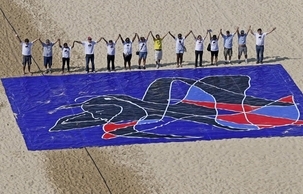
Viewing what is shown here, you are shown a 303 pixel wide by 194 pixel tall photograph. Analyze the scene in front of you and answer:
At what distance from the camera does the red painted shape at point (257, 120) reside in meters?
35.0

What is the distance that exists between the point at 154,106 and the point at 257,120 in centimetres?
333

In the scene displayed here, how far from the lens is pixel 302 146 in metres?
33.6

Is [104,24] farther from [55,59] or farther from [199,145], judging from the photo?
[199,145]

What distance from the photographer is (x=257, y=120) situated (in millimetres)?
35188

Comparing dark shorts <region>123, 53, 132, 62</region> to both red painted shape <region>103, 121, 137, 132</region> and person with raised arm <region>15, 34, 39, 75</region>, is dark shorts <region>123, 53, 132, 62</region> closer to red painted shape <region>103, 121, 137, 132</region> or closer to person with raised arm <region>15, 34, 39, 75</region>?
person with raised arm <region>15, 34, 39, 75</region>

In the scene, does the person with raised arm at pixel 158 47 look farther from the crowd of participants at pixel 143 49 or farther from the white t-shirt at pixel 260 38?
the white t-shirt at pixel 260 38

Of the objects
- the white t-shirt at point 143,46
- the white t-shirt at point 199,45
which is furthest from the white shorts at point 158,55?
the white t-shirt at point 199,45

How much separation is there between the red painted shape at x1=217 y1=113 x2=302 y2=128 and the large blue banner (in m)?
0.03

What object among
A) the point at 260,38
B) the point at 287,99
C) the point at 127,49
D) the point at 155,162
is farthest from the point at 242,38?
the point at 155,162

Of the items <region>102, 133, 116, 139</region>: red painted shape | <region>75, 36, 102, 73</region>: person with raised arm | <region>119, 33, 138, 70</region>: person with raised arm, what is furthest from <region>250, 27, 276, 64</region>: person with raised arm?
<region>102, 133, 116, 139</region>: red painted shape

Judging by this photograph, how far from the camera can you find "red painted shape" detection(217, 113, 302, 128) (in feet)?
115

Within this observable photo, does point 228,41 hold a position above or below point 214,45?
above

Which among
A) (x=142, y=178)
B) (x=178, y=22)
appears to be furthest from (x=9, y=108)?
(x=178, y=22)

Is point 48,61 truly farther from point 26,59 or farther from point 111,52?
point 111,52
